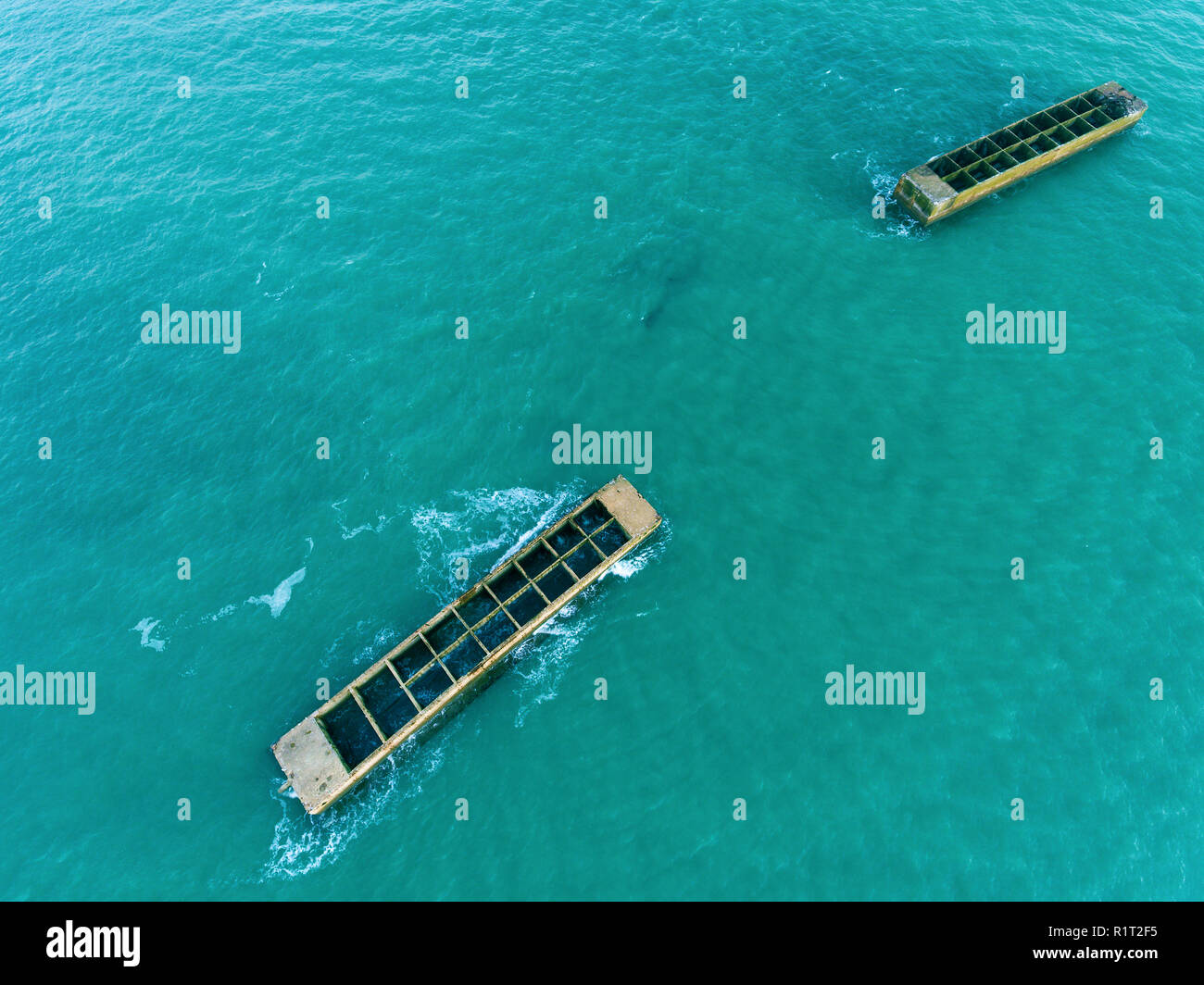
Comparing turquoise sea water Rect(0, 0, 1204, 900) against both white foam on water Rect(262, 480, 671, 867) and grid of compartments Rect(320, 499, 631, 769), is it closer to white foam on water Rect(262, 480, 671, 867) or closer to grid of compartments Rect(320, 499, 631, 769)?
white foam on water Rect(262, 480, 671, 867)

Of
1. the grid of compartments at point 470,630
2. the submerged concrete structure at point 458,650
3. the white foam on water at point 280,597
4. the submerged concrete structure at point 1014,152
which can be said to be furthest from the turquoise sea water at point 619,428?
the submerged concrete structure at point 1014,152

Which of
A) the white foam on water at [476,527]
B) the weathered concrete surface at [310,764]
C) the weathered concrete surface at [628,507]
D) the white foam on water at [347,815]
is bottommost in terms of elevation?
the white foam on water at [347,815]

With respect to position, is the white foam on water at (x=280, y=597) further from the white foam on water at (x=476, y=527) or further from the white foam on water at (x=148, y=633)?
the white foam on water at (x=476, y=527)

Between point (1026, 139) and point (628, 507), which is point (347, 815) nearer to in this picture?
point (628, 507)

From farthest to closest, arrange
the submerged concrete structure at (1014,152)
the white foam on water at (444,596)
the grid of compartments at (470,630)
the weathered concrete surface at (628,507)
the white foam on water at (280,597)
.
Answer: the submerged concrete structure at (1014,152)
the weathered concrete surface at (628,507)
the white foam on water at (280,597)
the grid of compartments at (470,630)
the white foam on water at (444,596)

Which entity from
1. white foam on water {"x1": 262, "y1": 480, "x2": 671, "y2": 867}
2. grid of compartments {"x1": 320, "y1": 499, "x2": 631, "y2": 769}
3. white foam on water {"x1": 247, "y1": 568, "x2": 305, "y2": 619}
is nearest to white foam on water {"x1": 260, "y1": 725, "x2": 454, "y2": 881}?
white foam on water {"x1": 262, "y1": 480, "x2": 671, "y2": 867}

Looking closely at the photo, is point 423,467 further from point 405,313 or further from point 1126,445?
point 1126,445
